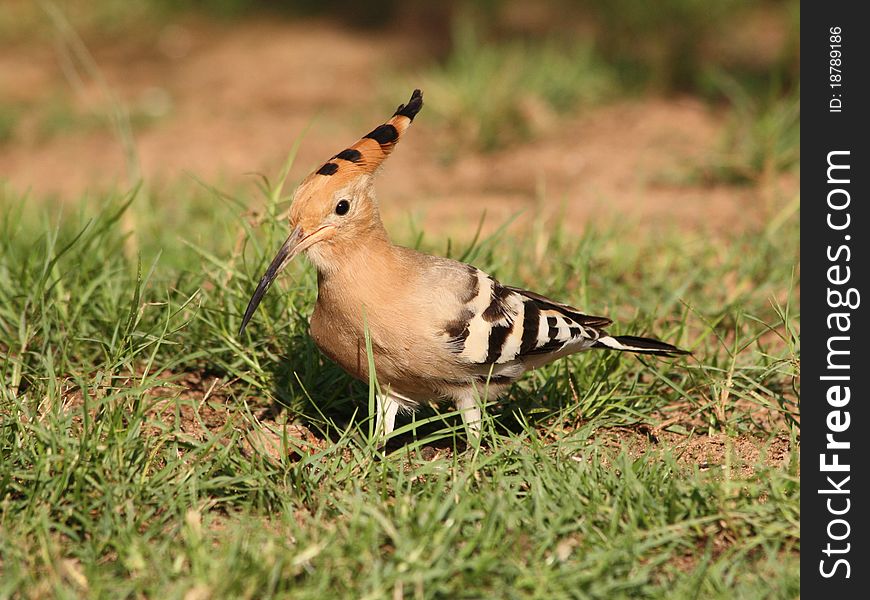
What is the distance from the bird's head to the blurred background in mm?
1313

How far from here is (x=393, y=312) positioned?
2508 millimetres

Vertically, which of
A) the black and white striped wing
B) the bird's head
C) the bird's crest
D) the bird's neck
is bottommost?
the black and white striped wing

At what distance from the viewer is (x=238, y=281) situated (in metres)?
3.04

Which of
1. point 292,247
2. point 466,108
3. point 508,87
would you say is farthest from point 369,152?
point 508,87

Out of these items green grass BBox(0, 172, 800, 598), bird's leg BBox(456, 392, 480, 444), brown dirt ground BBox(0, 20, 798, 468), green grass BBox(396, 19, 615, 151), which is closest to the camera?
green grass BBox(0, 172, 800, 598)

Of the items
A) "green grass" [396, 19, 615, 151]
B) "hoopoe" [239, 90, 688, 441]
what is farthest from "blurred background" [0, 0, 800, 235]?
"hoopoe" [239, 90, 688, 441]

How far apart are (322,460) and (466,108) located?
3.31 metres

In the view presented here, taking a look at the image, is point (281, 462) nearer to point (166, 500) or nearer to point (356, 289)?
point (166, 500)

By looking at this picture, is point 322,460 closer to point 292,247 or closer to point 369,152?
point 292,247

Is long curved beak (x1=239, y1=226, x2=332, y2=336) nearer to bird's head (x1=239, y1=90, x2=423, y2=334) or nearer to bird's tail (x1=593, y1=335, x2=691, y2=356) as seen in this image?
bird's head (x1=239, y1=90, x2=423, y2=334)

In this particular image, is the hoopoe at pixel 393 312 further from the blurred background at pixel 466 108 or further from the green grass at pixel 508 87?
the green grass at pixel 508 87

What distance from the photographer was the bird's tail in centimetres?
271

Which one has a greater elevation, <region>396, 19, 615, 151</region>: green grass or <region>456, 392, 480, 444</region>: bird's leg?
<region>396, 19, 615, 151</region>: green grass

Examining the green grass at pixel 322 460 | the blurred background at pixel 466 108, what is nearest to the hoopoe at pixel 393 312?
the green grass at pixel 322 460
